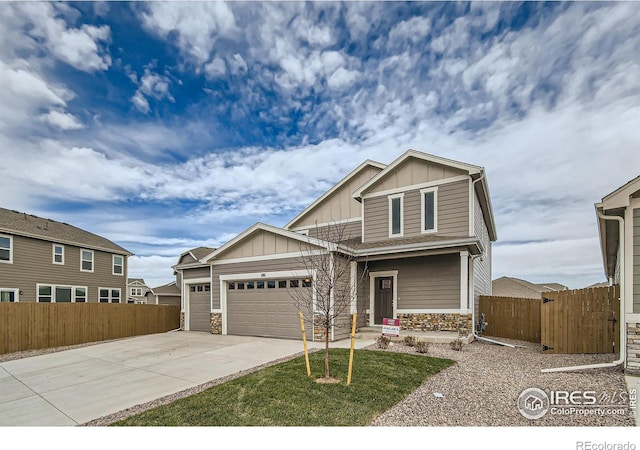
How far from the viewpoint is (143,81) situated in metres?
10.7

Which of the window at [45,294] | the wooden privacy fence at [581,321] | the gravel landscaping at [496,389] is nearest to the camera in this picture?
the gravel landscaping at [496,389]

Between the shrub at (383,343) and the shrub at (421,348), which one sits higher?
the shrub at (421,348)

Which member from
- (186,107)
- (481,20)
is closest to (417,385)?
(481,20)

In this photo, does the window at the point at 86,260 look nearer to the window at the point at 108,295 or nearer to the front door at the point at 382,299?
the window at the point at 108,295

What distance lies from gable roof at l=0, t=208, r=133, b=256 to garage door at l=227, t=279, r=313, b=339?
11.6 m

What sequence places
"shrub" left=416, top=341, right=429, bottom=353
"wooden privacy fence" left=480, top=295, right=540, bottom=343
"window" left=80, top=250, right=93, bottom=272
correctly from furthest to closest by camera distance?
"window" left=80, top=250, right=93, bottom=272, "wooden privacy fence" left=480, top=295, right=540, bottom=343, "shrub" left=416, top=341, right=429, bottom=353

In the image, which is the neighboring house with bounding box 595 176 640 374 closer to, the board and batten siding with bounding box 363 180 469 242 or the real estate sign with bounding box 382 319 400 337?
the board and batten siding with bounding box 363 180 469 242

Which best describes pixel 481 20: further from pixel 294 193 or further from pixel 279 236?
pixel 294 193

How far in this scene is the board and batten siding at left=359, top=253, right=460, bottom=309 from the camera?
11.5 meters

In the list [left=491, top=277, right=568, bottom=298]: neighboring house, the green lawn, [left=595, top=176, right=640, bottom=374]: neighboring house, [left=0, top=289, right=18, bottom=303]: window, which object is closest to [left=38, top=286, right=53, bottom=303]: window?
[left=0, top=289, right=18, bottom=303]: window

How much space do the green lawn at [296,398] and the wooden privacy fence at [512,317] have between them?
699 cm

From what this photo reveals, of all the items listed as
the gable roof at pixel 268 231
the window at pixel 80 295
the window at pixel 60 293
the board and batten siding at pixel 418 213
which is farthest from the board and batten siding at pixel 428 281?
the window at pixel 80 295

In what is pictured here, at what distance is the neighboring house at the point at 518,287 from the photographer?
36.9 meters

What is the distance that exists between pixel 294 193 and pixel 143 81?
31.3 ft
